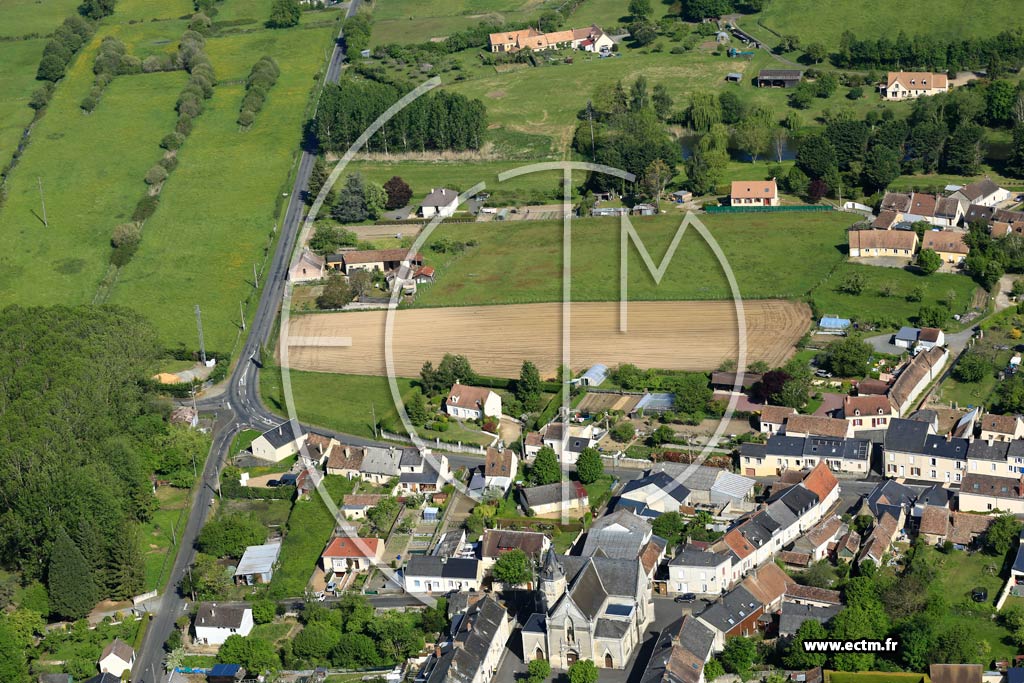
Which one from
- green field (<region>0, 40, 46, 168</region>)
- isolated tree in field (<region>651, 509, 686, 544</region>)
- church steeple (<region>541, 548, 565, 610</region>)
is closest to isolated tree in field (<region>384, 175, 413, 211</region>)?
green field (<region>0, 40, 46, 168</region>)

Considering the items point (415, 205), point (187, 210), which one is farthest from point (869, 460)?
point (187, 210)

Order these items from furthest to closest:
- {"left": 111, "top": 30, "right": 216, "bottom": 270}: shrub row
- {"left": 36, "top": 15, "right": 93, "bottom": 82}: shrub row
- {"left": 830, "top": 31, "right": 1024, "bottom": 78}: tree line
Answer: {"left": 36, "top": 15, "right": 93, "bottom": 82}: shrub row, {"left": 830, "top": 31, "right": 1024, "bottom": 78}: tree line, {"left": 111, "top": 30, "right": 216, "bottom": 270}: shrub row

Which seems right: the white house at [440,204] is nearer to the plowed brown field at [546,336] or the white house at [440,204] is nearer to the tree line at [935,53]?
the plowed brown field at [546,336]

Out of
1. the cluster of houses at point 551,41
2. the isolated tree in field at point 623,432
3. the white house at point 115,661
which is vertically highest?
the white house at point 115,661

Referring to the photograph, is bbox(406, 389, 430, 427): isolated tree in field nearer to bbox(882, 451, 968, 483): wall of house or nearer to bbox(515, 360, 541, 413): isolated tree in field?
bbox(515, 360, 541, 413): isolated tree in field

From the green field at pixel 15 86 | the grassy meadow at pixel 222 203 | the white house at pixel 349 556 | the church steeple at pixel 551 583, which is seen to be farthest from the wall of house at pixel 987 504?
the green field at pixel 15 86
